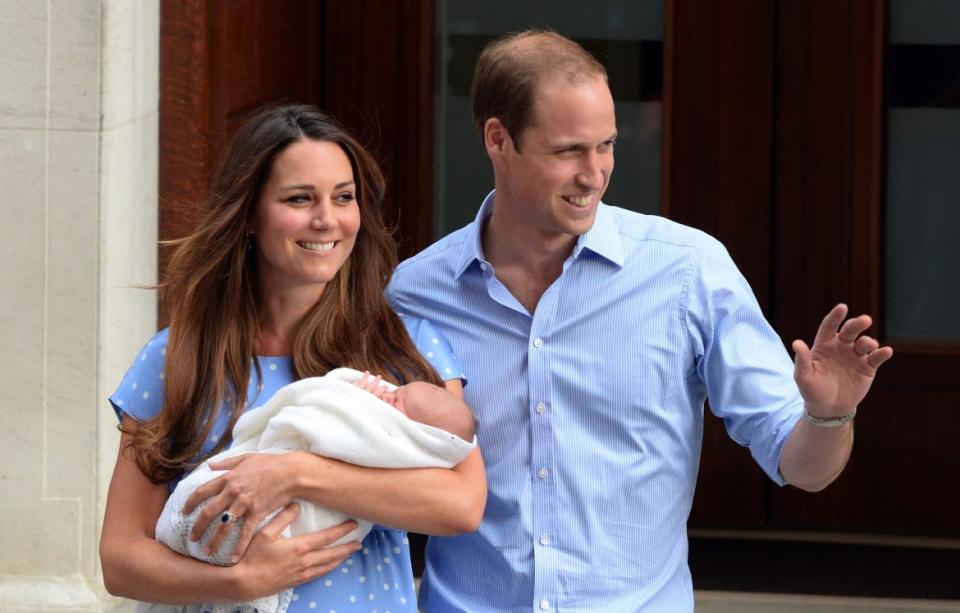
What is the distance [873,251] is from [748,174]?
20.0 inches

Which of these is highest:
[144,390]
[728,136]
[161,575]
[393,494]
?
[728,136]

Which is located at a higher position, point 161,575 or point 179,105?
point 179,105

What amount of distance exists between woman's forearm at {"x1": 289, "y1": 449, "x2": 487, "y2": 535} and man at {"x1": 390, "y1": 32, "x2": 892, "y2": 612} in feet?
0.83

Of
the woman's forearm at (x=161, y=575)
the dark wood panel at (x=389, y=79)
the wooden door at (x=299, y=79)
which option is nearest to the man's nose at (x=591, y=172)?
the woman's forearm at (x=161, y=575)

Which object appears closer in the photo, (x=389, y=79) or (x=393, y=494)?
(x=393, y=494)

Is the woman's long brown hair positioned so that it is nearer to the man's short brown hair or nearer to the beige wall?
the man's short brown hair

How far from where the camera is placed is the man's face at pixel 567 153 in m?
2.72

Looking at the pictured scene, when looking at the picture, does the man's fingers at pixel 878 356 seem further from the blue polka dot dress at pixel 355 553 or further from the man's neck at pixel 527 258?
the blue polka dot dress at pixel 355 553

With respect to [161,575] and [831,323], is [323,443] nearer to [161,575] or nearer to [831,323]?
[161,575]

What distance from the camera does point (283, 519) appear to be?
2.51 metres

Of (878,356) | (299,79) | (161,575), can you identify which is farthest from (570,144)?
(299,79)

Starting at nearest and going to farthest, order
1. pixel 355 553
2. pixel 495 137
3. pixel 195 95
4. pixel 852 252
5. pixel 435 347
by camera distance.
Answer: pixel 355 553, pixel 435 347, pixel 495 137, pixel 195 95, pixel 852 252

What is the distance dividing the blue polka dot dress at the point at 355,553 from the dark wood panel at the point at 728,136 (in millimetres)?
2879

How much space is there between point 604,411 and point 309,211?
0.63 metres
